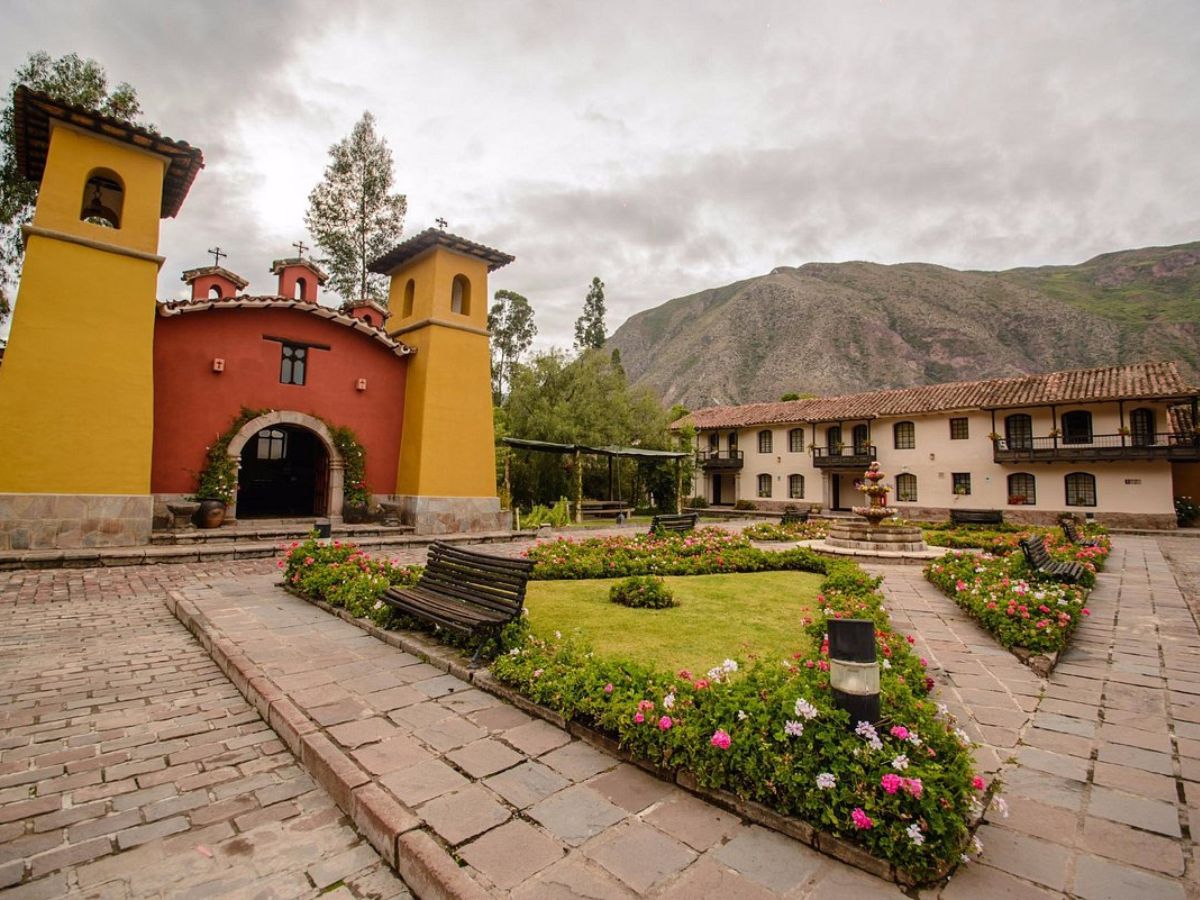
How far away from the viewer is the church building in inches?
419

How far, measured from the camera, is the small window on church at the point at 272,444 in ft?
52.9

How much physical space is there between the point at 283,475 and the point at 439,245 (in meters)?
7.94

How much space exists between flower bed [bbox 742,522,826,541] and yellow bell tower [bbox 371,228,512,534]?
7.11m

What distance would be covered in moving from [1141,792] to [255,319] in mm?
16861

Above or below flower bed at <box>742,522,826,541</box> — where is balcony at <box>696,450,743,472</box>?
above

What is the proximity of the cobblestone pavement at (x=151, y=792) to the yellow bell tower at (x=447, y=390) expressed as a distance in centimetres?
1055

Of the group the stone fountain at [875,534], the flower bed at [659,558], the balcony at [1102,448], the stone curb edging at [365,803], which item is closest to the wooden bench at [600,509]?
the stone fountain at [875,534]

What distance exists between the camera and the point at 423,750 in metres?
3.18

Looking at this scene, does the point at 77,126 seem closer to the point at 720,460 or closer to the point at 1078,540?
the point at 1078,540

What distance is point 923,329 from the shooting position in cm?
8356

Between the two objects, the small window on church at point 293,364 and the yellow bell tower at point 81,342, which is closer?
the yellow bell tower at point 81,342

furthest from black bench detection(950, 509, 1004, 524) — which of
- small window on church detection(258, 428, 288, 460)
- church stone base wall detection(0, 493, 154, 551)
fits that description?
church stone base wall detection(0, 493, 154, 551)

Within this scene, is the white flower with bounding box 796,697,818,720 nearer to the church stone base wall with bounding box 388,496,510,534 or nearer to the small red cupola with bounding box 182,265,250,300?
the church stone base wall with bounding box 388,496,510,534

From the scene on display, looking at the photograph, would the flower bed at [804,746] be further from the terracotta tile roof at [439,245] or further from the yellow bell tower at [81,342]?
the terracotta tile roof at [439,245]
